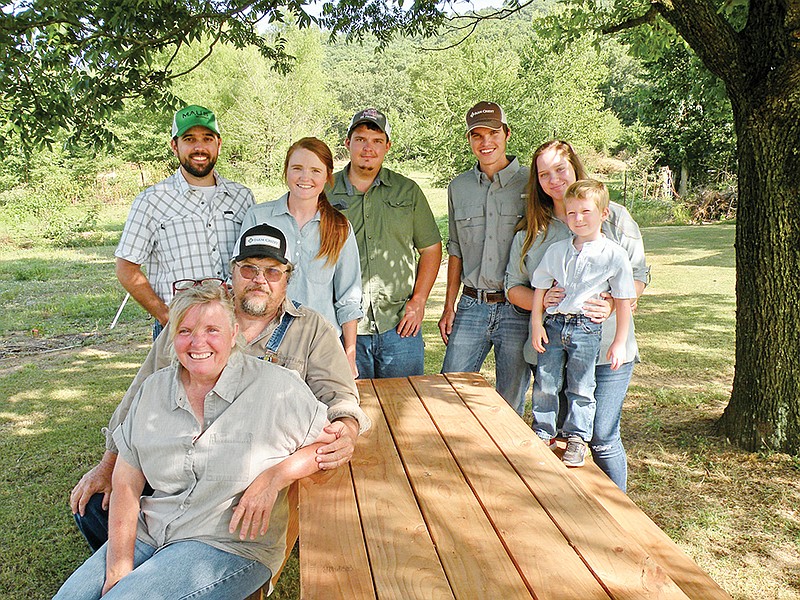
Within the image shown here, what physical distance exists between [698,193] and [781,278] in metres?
18.5

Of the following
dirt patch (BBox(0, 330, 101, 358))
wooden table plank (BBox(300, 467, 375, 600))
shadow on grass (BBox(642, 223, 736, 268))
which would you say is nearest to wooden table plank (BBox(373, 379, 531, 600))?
wooden table plank (BBox(300, 467, 375, 600))

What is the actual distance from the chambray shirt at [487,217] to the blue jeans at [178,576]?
2.01 m

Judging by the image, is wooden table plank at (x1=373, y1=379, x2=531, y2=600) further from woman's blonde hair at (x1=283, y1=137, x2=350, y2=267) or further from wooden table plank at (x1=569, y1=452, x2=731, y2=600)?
woman's blonde hair at (x1=283, y1=137, x2=350, y2=267)

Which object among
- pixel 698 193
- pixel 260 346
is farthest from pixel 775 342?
pixel 698 193

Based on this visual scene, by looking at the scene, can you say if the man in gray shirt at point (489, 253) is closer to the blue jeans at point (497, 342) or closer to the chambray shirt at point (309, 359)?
the blue jeans at point (497, 342)

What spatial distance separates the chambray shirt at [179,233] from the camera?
143 inches

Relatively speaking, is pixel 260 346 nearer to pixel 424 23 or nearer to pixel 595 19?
pixel 424 23

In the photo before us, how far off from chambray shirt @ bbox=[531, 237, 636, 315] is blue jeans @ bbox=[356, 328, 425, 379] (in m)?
0.98


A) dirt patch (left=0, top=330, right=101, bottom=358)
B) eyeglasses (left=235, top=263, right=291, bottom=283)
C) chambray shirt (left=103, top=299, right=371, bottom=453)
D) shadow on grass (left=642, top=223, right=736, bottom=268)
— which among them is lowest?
dirt patch (left=0, top=330, right=101, bottom=358)

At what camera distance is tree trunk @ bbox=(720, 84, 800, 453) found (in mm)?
4113

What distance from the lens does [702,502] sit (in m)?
3.96

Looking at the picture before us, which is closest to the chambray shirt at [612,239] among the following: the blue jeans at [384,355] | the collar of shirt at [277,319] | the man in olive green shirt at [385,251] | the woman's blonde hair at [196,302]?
the man in olive green shirt at [385,251]

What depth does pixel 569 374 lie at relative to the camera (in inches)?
131

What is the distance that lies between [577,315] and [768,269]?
5.55ft
